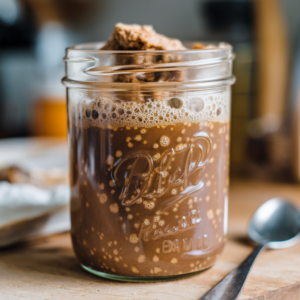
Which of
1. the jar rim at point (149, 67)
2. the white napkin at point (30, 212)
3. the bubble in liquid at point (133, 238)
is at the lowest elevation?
the white napkin at point (30, 212)

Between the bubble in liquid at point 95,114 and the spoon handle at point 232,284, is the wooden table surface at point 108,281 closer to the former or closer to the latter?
the spoon handle at point 232,284

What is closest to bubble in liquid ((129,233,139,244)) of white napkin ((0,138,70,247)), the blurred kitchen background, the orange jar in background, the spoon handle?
the spoon handle

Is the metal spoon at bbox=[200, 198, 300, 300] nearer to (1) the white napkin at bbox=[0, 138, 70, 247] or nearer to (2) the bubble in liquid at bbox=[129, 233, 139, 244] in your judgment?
(2) the bubble in liquid at bbox=[129, 233, 139, 244]

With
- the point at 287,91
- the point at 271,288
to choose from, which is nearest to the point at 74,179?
the point at 271,288

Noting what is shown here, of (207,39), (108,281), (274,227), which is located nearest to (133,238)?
(108,281)

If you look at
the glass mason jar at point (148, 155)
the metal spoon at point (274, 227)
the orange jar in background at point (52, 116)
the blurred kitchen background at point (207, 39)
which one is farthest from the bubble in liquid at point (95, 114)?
the orange jar in background at point (52, 116)

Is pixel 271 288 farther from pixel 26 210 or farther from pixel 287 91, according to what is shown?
pixel 287 91
